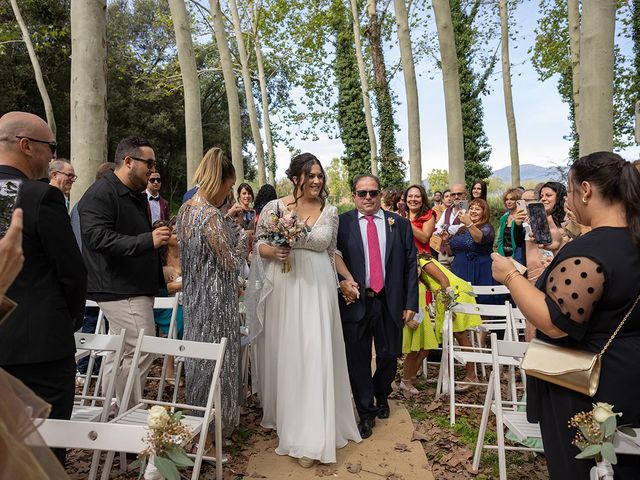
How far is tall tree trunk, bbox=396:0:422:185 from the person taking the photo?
13305mm

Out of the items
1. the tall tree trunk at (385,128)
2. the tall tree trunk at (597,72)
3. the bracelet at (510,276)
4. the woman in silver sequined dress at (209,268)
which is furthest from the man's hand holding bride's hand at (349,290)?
the tall tree trunk at (385,128)

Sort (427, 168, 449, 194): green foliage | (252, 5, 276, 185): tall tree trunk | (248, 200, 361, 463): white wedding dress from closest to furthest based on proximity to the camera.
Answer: (248, 200, 361, 463): white wedding dress < (252, 5, 276, 185): tall tree trunk < (427, 168, 449, 194): green foliage

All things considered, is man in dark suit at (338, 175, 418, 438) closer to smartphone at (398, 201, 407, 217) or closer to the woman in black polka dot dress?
the woman in black polka dot dress

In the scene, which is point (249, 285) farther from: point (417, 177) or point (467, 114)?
point (467, 114)

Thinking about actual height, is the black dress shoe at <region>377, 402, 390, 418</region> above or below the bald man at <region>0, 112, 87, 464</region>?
below

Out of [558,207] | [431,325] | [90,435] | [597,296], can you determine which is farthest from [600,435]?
[558,207]

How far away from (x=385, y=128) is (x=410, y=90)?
1080 centimetres

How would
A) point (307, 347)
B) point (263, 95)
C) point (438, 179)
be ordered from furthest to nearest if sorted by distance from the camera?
point (438, 179), point (263, 95), point (307, 347)

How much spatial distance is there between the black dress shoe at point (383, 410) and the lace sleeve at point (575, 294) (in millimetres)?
2967

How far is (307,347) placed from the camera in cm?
390

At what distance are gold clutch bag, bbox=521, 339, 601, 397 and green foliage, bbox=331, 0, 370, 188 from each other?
27950 mm

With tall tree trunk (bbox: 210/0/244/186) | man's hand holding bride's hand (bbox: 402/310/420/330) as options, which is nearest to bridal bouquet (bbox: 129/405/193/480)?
man's hand holding bride's hand (bbox: 402/310/420/330)

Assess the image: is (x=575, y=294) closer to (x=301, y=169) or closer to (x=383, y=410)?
(x=301, y=169)

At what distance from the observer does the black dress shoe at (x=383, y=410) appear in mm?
4801
